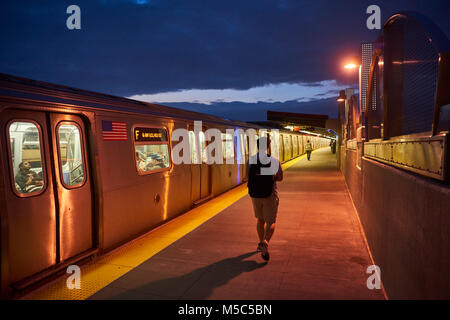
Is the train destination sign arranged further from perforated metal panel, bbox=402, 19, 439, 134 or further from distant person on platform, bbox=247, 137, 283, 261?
perforated metal panel, bbox=402, 19, 439, 134

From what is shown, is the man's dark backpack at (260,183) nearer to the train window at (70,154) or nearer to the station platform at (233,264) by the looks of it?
the station platform at (233,264)

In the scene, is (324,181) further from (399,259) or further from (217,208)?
(399,259)

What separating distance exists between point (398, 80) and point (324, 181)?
8500mm

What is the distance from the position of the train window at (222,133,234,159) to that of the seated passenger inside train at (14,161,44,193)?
6091mm

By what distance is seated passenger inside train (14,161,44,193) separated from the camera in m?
3.28

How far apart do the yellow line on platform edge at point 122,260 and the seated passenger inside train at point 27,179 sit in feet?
3.96

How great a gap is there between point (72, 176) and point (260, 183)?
261 cm

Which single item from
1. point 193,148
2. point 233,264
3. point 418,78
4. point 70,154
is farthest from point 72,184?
point 418,78

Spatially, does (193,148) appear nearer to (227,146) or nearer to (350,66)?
(227,146)

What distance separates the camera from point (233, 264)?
13.1 ft

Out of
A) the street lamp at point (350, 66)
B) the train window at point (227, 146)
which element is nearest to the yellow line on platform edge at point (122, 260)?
the train window at point (227, 146)

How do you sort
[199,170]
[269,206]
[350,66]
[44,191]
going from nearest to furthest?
[44,191] < [269,206] < [199,170] < [350,66]
